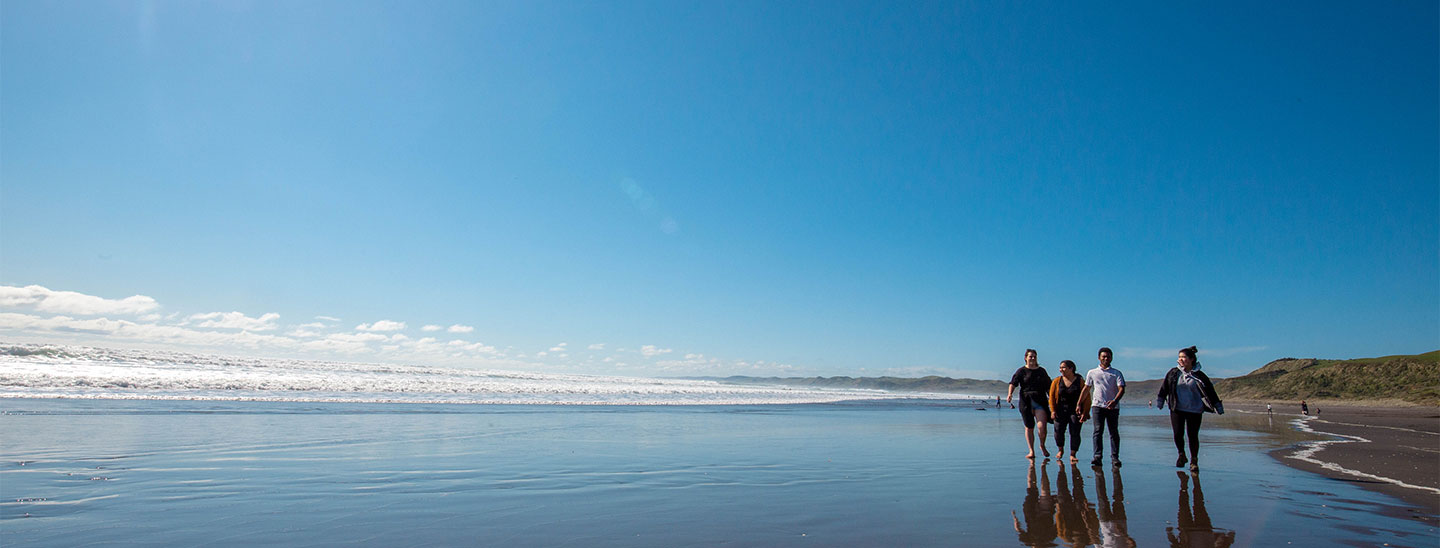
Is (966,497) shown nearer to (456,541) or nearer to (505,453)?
(456,541)

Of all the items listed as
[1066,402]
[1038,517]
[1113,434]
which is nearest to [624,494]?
[1038,517]

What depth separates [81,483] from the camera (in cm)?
701

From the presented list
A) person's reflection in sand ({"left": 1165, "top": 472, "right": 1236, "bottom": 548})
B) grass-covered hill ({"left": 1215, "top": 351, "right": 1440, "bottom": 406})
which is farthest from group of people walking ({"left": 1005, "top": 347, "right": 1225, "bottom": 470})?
grass-covered hill ({"left": 1215, "top": 351, "right": 1440, "bottom": 406})

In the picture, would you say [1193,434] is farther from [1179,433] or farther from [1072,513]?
[1072,513]

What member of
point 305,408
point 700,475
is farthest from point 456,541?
point 305,408

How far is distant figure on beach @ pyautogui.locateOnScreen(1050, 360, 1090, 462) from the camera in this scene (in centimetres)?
941

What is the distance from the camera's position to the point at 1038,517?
18.3ft

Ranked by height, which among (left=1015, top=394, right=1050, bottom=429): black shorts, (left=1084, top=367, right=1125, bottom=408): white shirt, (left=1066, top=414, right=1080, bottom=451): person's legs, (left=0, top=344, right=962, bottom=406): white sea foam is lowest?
(left=0, top=344, right=962, bottom=406): white sea foam

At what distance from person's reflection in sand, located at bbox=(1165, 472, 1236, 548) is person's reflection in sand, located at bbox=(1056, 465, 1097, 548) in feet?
1.87

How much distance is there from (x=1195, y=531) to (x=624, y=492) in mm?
5078

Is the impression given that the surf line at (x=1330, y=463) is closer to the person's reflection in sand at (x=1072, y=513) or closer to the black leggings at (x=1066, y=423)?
the black leggings at (x=1066, y=423)

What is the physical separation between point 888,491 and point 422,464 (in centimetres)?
618

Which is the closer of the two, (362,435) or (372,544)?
(372,544)

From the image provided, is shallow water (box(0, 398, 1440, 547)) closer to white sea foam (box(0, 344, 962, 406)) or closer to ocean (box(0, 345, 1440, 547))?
ocean (box(0, 345, 1440, 547))
